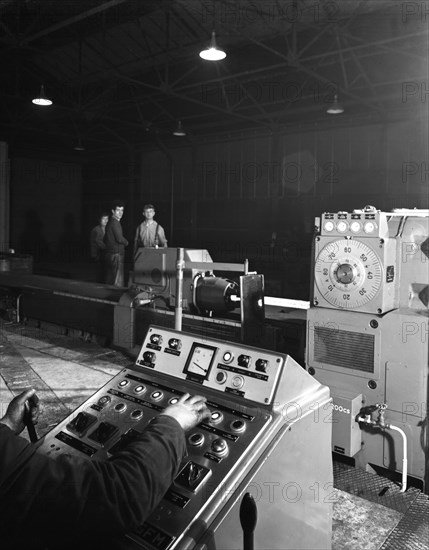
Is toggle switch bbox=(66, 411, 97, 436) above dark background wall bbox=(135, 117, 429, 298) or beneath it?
beneath

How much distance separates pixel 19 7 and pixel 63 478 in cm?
738

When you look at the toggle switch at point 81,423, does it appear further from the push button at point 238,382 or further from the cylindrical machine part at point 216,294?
the cylindrical machine part at point 216,294

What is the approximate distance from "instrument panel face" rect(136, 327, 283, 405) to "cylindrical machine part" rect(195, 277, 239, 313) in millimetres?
2314

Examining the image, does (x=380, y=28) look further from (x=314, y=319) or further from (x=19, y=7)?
(x=314, y=319)

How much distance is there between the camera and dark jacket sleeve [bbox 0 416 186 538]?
3.34 feet

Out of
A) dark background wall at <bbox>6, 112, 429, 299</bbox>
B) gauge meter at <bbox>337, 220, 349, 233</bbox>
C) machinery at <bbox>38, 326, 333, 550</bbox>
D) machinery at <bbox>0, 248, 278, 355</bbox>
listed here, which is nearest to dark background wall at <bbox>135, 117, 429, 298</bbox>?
dark background wall at <bbox>6, 112, 429, 299</bbox>

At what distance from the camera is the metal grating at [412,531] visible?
1945 millimetres

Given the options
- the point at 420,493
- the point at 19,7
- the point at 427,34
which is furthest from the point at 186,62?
the point at 420,493

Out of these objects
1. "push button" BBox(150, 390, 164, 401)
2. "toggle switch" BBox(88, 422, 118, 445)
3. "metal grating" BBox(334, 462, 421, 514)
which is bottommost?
"metal grating" BBox(334, 462, 421, 514)

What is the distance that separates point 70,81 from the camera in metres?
9.18

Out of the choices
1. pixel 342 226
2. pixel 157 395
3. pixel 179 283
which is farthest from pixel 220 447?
pixel 179 283

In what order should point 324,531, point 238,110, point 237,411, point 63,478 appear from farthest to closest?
point 238,110 < point 324,531 < point 237,411 < point 63,478

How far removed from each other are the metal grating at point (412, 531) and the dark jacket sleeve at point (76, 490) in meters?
1.32

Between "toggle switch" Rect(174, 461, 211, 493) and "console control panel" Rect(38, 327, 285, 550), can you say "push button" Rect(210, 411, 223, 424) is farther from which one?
"toggle switch" Rect(174, 461, 211, 493)
